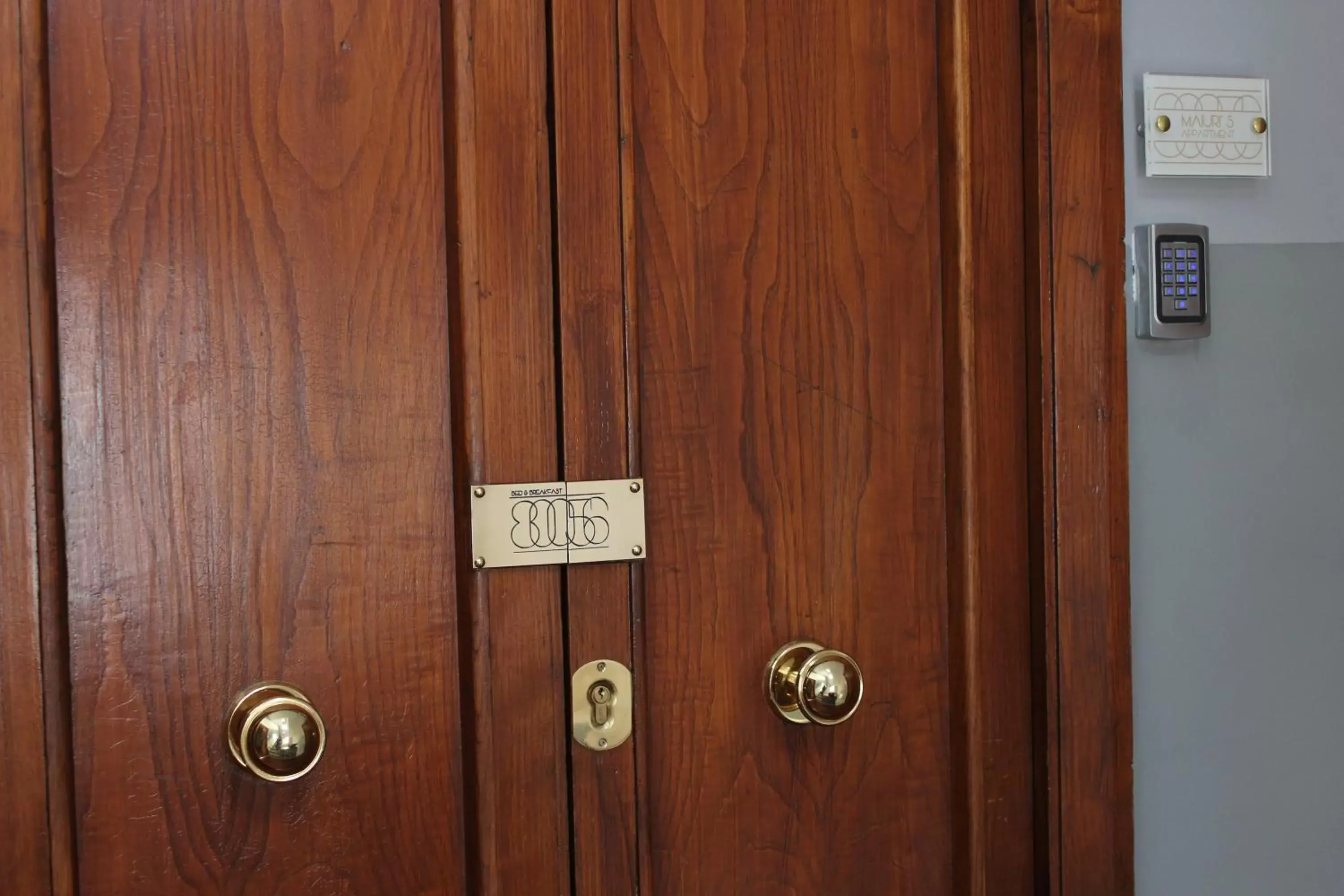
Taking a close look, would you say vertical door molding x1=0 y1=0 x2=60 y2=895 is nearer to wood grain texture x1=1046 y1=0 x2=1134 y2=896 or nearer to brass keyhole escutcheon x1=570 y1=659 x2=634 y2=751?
brass keyhole escutcheon x1=570 y1=659 x2=634 y2=751

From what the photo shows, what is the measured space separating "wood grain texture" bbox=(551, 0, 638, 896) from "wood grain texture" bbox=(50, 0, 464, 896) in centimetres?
10

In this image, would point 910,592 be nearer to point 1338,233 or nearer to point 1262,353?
point 1262,353

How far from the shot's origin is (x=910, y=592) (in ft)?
3.27

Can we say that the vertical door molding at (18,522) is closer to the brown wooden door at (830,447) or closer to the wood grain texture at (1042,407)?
the brown wooden door at (830,447)

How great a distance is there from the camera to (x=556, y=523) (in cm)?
90

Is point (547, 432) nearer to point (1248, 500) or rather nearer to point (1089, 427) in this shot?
point (1089, 427)

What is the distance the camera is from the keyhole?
903 millimetres

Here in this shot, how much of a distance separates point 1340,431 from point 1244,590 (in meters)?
0.19

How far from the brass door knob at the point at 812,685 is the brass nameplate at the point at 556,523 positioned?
0.17m

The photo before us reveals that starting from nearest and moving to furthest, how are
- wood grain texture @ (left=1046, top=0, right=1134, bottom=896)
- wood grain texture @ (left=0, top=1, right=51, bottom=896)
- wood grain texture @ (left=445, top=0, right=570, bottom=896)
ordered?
wood grain texture @ (left=0, top=1, right=51, bottom=896) → wood grain texture @ (left=445, top=0, right=570, bottom=896) → wood grain texture @ (left=1046, top=0, right=1134, bottom=896)

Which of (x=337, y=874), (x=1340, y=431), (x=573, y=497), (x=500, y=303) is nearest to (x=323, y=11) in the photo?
(x=500, y=303)

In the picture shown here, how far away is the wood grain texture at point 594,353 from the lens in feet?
2.95

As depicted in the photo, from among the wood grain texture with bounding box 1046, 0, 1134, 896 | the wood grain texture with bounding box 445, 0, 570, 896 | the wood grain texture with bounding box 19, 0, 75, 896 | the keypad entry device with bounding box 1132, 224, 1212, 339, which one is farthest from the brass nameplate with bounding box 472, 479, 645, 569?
the keypad entry device with bounding box 1132, 224, 1212, 339

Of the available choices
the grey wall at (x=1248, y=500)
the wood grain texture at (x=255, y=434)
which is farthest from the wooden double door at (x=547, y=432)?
the grey wall at (x=1248, y=500)
